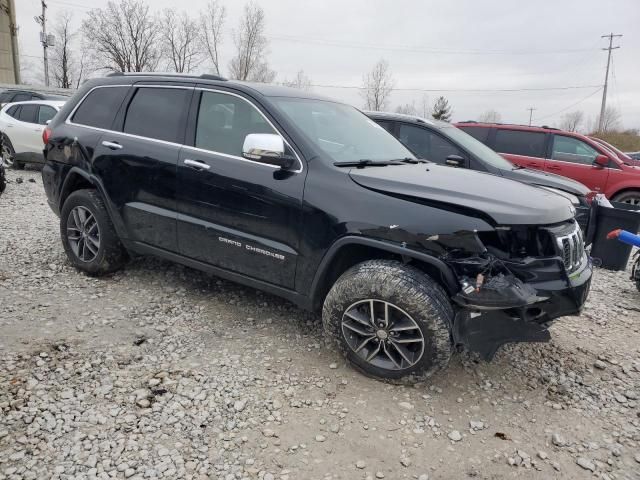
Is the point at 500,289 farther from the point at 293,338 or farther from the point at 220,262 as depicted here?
the point at 220,262

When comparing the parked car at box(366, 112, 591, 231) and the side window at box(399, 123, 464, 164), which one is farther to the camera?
the side window at box(399, 123, 464, 164)

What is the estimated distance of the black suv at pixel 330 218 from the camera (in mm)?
2828

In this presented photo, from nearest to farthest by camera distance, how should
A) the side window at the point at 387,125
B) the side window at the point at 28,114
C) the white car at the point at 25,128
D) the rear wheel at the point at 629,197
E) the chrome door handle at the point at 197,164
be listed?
1. the chrome door handle at the point at 197,164
2. the side window at the point at 387,125
3. the rear wheel at the point at 629,197
4. the white car at the point at 25,128
5. the side window at the point at 28,114

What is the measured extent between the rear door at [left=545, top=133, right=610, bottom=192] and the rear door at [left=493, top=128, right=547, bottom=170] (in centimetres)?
18

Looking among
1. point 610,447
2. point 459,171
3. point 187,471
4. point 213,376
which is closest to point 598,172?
point 459,171

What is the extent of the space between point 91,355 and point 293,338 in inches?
55.5

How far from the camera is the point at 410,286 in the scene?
9.43ft

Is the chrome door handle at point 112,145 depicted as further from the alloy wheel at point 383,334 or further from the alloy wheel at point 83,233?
the alloy wheel at point 383,334

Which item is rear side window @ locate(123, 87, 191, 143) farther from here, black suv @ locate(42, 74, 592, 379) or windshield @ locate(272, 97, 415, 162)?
windshield @ locate(272, 97, 415, 162)

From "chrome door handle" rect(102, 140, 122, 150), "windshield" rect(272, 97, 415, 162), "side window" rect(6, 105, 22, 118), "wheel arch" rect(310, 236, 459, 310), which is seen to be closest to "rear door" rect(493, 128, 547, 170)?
"windshield" rect(272, 97, 415, 162)

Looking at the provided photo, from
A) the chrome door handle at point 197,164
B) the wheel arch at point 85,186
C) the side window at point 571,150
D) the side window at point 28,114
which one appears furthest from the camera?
the side window at point 28,114

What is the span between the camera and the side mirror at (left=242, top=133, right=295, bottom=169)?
123 inches

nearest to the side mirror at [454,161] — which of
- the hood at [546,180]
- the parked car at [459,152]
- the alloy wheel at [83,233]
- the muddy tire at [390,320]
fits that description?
the parked car at [459,152]

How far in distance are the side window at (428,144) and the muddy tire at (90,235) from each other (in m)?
4.00
